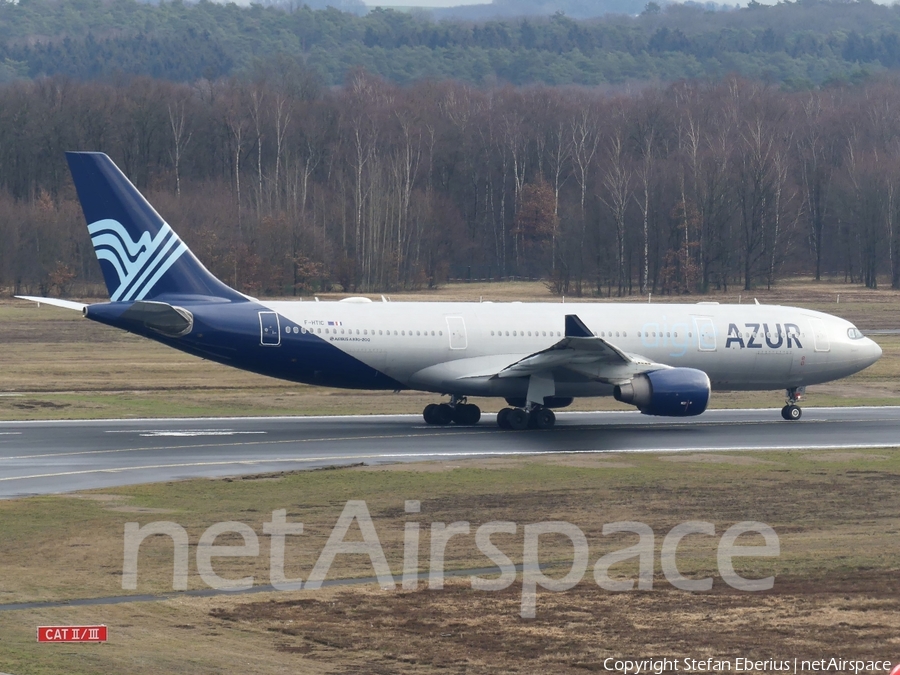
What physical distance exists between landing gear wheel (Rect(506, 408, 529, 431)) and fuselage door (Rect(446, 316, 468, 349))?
2.22 metres

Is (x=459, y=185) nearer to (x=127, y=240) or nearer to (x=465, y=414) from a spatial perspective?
(x=465, y=414)

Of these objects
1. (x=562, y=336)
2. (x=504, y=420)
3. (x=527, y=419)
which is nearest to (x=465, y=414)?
(x=504, y=420)

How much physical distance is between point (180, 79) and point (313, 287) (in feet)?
381

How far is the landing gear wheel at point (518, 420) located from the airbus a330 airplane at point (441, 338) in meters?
0.04

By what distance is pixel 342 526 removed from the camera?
21.3 m

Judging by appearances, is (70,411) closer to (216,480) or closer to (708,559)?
(216,480)

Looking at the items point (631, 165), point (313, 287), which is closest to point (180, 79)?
point (631, 165)

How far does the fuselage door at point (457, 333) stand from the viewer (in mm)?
34375

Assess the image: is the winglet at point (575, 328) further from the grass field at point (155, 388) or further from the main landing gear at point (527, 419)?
the grass field at point (155, 388)

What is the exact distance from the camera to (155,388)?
141 ft
